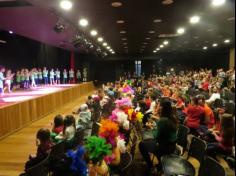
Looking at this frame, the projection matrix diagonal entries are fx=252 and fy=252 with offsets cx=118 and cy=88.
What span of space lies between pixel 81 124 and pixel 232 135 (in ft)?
14.2

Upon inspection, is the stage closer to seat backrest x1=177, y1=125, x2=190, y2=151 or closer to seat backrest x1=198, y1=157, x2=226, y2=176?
seat backrest x1=177, y1=125, x2=190, y2=151

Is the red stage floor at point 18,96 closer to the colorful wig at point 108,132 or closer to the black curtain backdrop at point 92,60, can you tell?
the black curtain backdrop at point 92,60

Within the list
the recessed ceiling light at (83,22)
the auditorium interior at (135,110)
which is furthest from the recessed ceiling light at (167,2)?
the recessed ceiling light at (83,22)

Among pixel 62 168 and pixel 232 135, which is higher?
pixel 232 135

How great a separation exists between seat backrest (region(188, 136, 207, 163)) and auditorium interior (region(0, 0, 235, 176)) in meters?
0.01

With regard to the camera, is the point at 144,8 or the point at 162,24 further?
the point at 162,24

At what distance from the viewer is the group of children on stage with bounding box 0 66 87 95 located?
11.4 metres

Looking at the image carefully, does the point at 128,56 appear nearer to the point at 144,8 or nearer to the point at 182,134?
the point at 144,8

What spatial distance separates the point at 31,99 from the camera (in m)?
7.89

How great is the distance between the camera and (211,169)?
2.39m

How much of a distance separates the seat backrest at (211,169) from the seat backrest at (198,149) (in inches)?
16.1

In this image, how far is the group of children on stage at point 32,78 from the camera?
11438 mm

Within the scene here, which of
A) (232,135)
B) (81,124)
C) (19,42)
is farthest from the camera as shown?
(19,42)

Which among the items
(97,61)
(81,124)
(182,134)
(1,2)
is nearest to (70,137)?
(81,124)
